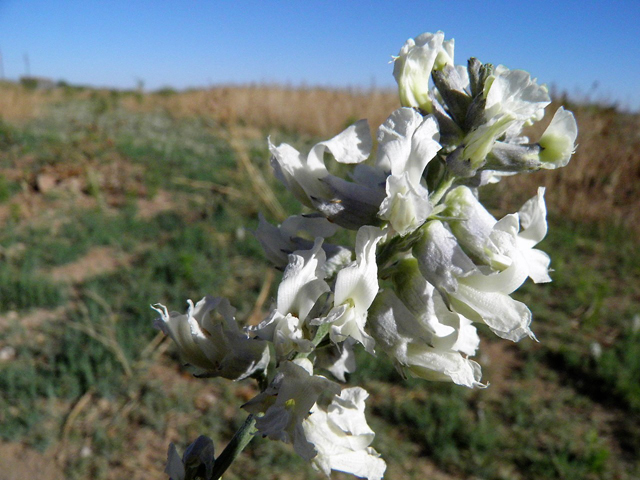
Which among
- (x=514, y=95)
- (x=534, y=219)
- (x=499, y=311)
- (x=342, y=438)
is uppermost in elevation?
(x=514, y=95)

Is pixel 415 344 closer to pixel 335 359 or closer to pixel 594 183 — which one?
pixel 335 359

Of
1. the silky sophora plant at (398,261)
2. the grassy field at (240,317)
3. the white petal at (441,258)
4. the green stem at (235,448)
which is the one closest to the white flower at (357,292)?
the silky sophora plant at (398,261)

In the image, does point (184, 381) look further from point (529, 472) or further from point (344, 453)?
point (344, 453)

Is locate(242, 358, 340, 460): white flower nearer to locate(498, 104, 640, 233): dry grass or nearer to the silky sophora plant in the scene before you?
the silky sophora plant

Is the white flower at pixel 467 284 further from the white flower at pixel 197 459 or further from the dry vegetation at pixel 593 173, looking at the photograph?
the dry vegetation at pixel 593 173

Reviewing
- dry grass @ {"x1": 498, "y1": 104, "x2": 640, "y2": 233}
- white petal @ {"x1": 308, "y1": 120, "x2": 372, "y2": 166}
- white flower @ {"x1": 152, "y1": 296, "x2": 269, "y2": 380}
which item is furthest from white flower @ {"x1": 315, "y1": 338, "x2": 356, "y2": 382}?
dry grass @ {"x1": 498, "y1": 104, "x2": 640, "y2": 233}

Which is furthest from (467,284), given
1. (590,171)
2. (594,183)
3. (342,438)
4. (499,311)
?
(594,183)
